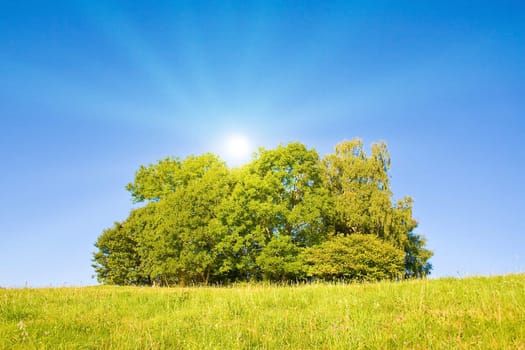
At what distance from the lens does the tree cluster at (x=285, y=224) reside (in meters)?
32.9

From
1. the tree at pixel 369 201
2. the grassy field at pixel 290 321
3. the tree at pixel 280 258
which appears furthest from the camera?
the tree at pixel 369 201

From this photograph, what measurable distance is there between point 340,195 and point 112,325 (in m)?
33.0

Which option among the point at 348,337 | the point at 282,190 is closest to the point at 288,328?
the point at 348,337

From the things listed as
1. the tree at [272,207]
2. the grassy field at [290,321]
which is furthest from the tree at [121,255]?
the grassy field at [290,321]

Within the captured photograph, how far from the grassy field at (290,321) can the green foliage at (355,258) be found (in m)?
20.9

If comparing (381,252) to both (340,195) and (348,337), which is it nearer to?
(340,195)

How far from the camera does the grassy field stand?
6.82 metres

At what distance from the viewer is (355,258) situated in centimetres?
3203

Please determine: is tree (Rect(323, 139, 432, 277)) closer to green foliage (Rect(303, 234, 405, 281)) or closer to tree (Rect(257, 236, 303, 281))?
green foliage (Rect(303, 234, 405, 281))

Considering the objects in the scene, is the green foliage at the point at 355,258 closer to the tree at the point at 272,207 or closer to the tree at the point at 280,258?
the tree at the point at 280,258

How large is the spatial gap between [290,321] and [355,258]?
25.1 metres

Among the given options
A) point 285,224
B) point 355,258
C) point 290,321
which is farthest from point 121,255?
point 290,321

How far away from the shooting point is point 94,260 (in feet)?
153

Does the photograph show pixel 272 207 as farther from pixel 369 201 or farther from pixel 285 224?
pixel 369 201
